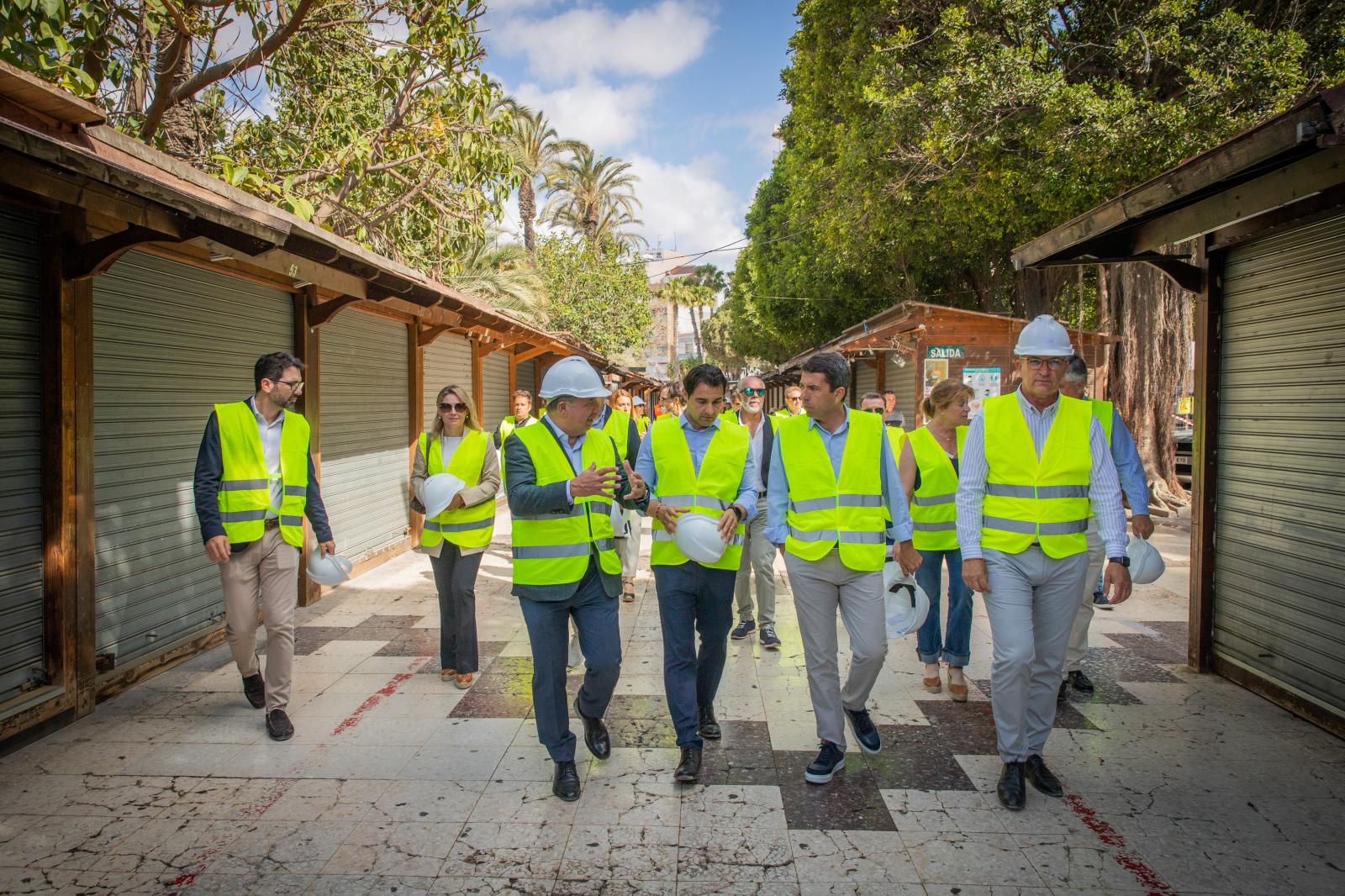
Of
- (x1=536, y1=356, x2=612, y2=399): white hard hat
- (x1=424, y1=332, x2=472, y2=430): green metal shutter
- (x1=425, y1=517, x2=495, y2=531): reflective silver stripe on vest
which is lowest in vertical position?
(x1=425, y1=517, x2=495, y2=531): reflective silver stripe on vest

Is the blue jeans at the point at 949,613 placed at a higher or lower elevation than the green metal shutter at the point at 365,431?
lower

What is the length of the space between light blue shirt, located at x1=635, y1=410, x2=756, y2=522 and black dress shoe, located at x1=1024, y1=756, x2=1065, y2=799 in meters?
1.63

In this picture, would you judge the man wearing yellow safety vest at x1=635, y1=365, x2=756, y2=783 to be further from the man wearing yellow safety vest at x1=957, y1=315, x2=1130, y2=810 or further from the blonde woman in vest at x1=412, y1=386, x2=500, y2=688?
the blonde woman in vest at x1=412, y1=386, x2=500, y2=688

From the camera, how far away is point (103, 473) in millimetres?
4801

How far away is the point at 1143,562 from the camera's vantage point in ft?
13.0

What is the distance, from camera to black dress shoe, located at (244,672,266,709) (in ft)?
14.8

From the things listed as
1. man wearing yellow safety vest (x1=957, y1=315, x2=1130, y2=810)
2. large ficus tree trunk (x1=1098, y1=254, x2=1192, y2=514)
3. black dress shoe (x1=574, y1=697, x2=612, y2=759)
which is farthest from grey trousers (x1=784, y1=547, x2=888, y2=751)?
large ficus tree trunk (x1=1098, y1=254, x2=1192, y2=514)

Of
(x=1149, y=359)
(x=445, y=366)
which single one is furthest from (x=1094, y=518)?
(x=1149, y=359)

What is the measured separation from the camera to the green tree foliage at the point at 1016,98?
9.47 metres

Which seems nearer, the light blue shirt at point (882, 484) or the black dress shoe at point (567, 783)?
the black dress shoe at point (567, 783)

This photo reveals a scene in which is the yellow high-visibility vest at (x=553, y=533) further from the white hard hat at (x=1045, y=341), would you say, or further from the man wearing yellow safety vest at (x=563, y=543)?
the white hard hat at (x=1045, y=341)

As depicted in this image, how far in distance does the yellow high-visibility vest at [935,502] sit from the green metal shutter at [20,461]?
470 centimetres

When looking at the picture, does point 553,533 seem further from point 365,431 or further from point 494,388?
point 494,388

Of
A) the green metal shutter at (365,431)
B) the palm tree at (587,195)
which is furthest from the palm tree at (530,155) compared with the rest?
the green metal shutter at (365,431)
